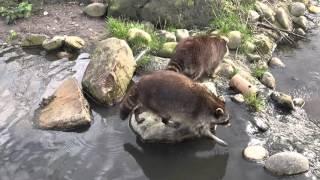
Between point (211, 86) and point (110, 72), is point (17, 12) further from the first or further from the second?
point (211, 86)

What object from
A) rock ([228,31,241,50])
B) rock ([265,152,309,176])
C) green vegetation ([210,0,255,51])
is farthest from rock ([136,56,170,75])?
rock ([265,152,309,176])

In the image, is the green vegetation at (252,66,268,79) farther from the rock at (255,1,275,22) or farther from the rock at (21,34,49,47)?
the rock at (21,34,49,47)

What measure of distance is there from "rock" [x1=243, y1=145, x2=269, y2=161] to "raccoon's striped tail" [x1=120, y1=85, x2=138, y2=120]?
1.59 m

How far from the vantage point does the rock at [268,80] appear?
8.38 metres

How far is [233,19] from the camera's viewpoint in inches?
380

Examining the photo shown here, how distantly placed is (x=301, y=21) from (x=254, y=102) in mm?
3951

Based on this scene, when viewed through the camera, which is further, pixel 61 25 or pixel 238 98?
pixel 61 25

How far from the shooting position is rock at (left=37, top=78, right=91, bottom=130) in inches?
274

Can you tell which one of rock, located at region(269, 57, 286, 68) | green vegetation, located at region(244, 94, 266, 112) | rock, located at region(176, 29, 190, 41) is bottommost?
rock, located at region(269, 57, 286, 68)

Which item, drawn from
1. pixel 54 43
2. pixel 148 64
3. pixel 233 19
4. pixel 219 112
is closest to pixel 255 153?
pixel 219 112

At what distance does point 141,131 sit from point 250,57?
3.05m

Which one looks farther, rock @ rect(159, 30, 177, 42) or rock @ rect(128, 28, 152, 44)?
rock @ rect(159, 30, 177, 42)

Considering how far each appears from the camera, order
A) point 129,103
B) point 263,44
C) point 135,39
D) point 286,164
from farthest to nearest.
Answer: point 263,44 < point 135,39 < point 129,103 < point 286,164

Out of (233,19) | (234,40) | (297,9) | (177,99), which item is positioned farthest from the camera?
(297,9)
